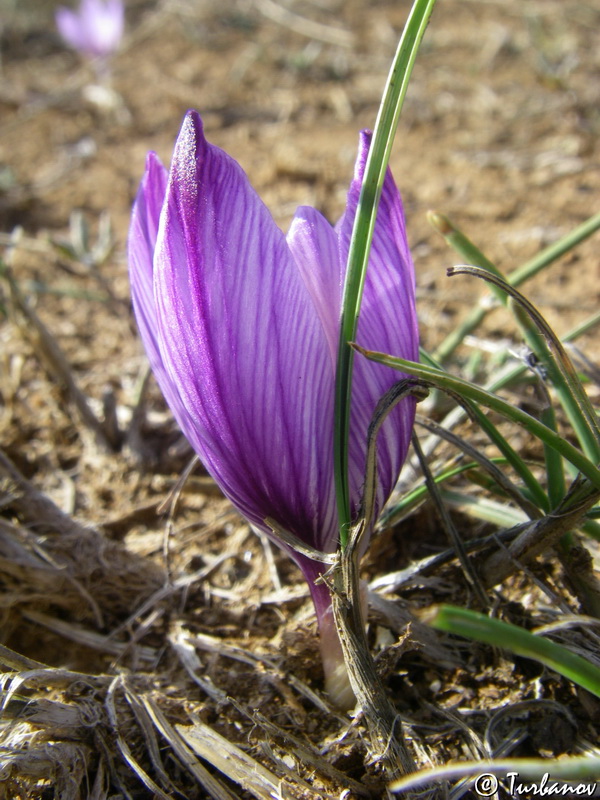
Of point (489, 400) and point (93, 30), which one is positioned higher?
point (93, 30)

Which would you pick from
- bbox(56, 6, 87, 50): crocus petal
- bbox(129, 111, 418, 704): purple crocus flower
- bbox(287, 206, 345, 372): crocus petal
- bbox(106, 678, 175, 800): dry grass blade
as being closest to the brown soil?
bbox(106, 678, 175, 800): dry grass blade

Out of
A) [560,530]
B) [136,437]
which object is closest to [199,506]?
[136,437]

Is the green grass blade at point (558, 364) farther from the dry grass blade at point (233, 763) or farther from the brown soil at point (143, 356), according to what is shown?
the dry grass blade at point (233, 763)

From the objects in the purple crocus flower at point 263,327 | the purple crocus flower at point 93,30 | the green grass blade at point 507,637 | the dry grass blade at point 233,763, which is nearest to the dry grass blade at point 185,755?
the dry grass blade at point 233,763

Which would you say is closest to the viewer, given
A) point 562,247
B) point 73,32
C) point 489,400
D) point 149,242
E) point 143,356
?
point 489,400

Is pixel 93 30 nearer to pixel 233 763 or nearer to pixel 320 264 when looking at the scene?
pixel 320 264

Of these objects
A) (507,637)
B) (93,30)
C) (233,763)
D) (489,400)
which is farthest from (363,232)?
(93,30)

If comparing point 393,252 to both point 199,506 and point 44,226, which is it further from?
point 44,226
